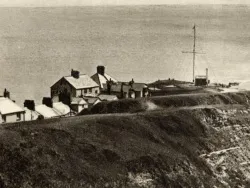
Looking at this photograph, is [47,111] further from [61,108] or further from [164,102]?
[164,102]

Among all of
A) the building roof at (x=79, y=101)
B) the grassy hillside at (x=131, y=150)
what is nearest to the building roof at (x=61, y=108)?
the building roof at (x=79, y=101)

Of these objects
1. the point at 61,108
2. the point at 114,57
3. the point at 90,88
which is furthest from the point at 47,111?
the point at 114,57

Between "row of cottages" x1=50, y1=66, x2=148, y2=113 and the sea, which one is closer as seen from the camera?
"row of cottages" x1=50, y1=66, x2=148, y2=113

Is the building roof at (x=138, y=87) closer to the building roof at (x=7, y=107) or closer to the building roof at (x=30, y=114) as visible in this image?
the building roof at (x=30, y=114)

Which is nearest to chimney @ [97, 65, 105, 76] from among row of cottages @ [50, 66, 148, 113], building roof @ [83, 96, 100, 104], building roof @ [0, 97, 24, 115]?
row of cottages @ [50, 66, 148, 113]

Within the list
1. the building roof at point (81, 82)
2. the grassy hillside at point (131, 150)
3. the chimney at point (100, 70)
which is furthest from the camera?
the chimney at point (100, 70)

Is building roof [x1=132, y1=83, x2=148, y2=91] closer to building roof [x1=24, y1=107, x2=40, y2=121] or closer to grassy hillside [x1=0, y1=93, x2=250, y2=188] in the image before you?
building roof [x1=24, y1=107, x2=40, y2=121]

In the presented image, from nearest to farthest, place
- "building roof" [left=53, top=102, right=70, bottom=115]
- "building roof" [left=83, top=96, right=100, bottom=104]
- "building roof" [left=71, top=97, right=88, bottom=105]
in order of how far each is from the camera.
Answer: "building roof" [left=53, top=102, right=70, bottom=115] < "building roof" [left=71, top=97, right=88, bottom=105] < "building roof" [left=83, top=96, right=100, bottom=104]
